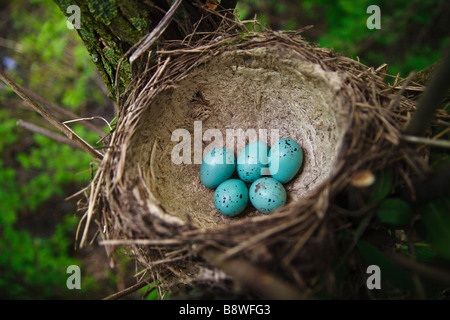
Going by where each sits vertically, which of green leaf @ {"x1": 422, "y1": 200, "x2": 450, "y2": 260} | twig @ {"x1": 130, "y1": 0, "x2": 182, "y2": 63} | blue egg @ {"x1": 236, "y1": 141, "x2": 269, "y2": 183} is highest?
twig @ {"x1": 130, "y1": 0, "x2": 182, "y2": 63}

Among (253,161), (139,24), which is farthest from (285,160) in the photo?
(139,24)

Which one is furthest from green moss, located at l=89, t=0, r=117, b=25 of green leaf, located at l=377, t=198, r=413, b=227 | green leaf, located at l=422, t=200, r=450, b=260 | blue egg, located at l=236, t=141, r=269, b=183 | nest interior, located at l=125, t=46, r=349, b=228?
green leaf, located at l=422, t=200, r=450, b=260

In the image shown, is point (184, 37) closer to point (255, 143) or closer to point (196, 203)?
point (255, 143)

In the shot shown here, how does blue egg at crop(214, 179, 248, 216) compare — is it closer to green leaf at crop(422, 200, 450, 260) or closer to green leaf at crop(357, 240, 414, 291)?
green leaf at crop(357, 240, 414, 291)

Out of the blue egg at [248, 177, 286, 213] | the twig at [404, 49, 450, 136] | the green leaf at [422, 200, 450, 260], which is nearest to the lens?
the twig at [404, 49, 450, 136]

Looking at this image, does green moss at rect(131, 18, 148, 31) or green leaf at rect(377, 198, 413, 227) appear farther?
green moss at rect(131, 18, 148, 31)

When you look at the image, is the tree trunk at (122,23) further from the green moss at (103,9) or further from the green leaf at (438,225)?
the green leaf at (438,225)

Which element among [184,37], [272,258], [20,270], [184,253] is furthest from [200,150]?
[20,270]

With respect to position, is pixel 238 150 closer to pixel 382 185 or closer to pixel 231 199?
pixel 231 199
